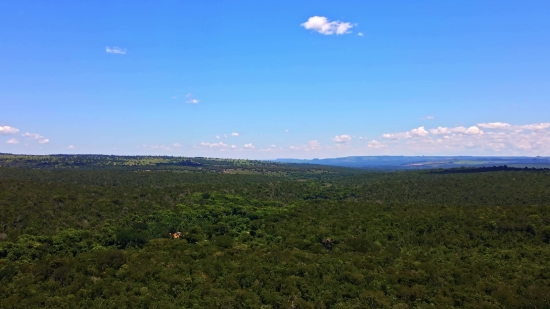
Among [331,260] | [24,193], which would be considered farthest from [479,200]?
[24,193]

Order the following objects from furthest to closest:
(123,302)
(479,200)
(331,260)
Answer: (479,200), (331,260), (123,302)

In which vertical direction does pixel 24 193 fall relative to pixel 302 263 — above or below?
above

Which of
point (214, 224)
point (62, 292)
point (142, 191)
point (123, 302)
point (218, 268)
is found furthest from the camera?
point (142, 191)

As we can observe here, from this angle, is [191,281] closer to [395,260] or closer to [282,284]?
[282,284]

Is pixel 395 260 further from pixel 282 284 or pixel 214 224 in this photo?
pixel 214 224

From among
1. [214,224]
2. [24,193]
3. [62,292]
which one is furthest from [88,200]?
[62,292]

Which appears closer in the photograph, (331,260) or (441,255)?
(331,260)
